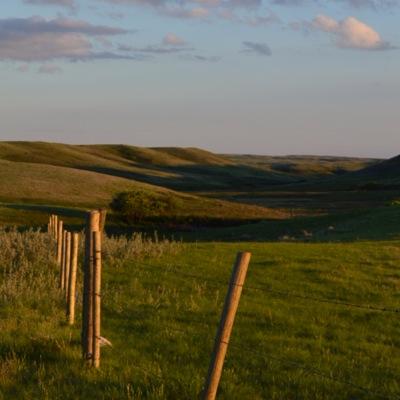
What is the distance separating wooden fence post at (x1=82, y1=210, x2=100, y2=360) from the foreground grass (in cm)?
26

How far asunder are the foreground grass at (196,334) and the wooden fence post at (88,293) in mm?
264

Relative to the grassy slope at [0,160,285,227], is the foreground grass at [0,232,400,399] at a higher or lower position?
higher

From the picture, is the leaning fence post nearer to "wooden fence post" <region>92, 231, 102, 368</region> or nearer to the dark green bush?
"wooden fence post" <region>92, 231, 102, 368</region>

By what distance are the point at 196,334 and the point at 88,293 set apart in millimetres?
2977

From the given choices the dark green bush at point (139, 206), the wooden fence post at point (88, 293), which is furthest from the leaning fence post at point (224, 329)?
the dark green bush at point (139, 206)

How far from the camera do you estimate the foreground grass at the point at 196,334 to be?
32.8ft

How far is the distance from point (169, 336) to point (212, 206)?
71.7 metres

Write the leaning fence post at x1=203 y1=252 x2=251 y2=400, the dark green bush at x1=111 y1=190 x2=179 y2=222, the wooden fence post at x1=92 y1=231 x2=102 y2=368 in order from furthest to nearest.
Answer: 1. the dark green bush at x1=111 y1=190 x2=179 y2=222
2. the wooden fence post at x1=92 y1=231 x2=102 y2=368
3. the leaning fence post at x1=203 y1=252 x2=251 y2=400

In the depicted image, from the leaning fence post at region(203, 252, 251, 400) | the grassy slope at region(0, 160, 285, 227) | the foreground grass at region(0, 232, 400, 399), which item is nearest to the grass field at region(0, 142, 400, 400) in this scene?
the foreground grass at region(0, 232, 400, 399)

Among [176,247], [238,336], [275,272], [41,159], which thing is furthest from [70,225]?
[41,159]

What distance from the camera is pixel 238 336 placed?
45.3ft

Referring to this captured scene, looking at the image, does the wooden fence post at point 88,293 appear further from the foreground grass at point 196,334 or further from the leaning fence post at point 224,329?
Result: the leaning fence post at point 224,329

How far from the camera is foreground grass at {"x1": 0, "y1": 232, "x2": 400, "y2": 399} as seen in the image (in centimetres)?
1000

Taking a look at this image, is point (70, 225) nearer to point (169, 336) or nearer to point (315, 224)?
point (315, 224)
